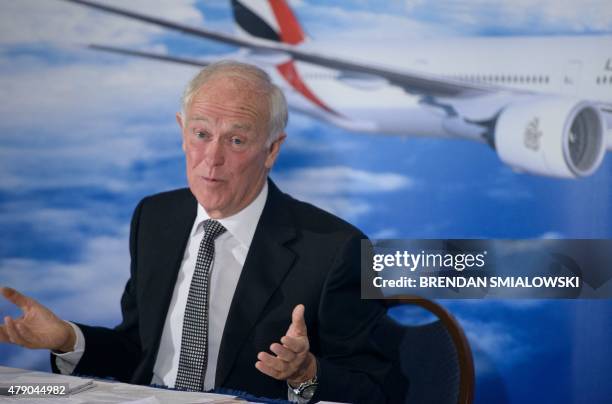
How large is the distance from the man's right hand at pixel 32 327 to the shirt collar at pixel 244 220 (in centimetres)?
47

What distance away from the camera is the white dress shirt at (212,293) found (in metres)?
2.09

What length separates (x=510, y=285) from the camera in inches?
148

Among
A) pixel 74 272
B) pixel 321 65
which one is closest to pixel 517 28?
pixel 321 65

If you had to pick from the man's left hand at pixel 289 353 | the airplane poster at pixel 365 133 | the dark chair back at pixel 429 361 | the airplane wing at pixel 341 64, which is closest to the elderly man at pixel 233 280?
the dark chair back at pixel 429 361

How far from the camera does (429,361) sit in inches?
84.8

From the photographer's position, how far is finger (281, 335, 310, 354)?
1687 mm

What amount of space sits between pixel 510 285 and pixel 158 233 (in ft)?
6.52

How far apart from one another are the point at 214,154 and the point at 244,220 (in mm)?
201

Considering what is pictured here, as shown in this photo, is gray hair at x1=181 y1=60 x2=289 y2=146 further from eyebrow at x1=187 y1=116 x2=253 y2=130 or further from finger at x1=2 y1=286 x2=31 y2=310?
finger at x1=2 y1=286 x2=31 y2=310

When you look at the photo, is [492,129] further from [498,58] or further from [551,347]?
[551,347]

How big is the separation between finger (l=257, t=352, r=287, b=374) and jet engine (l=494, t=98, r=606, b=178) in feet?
7.67

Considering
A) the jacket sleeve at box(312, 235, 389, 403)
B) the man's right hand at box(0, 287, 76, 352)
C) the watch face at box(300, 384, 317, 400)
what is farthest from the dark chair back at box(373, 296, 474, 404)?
the man's right hand at box(0, 287, 76, 352)

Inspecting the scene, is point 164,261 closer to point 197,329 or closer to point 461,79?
point 197,329

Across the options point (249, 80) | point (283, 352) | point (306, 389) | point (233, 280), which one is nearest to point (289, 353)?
point (283, 352)
